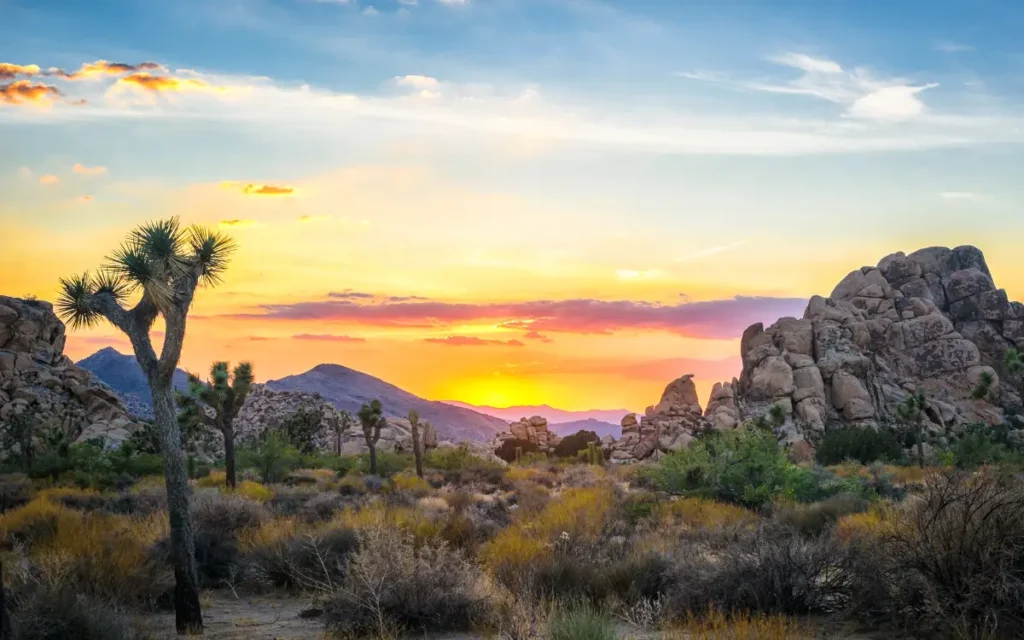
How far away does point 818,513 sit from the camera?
702 inches

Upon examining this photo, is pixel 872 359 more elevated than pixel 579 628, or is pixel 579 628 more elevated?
pixel 579 628

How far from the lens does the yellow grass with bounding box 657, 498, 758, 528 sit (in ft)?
62.4

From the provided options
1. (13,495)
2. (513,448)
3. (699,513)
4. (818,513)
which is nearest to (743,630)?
(818,513)

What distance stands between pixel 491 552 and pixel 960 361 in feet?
353

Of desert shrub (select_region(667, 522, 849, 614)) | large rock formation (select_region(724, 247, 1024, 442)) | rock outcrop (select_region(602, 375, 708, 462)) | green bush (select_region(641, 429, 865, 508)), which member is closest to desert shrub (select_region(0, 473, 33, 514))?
green bush (select_region(641, 429, 865, 508))

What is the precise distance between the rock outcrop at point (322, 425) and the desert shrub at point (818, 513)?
61.5m

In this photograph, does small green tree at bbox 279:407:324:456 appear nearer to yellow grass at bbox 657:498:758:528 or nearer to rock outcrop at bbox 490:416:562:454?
rock outcrop at bbox 490:416:562:454

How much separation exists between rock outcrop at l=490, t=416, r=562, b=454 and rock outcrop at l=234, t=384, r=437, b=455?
13.4 meters

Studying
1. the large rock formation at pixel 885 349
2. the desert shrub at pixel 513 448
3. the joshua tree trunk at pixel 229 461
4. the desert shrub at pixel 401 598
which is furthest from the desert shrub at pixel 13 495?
the desert shrub at pixel 513 448

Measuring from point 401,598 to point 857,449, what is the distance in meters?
53.6

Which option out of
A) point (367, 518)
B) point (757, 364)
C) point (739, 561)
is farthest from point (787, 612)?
point (757, 364)

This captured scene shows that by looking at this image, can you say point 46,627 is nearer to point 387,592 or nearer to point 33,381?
point 387,592

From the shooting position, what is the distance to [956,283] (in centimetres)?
12031

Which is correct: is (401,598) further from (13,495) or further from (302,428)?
(302,428)
